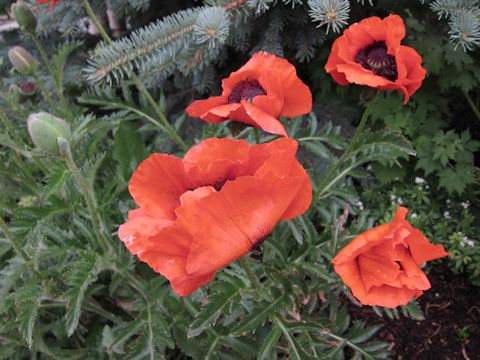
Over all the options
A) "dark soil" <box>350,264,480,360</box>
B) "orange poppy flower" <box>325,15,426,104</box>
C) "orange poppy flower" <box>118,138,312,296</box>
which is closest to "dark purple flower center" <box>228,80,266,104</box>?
"orange poppy flower" <box>325,15,426,104</box>

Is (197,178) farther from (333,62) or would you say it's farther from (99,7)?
(99,7)

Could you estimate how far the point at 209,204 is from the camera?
60 cm

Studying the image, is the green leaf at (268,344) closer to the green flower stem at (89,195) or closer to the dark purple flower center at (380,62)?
the green flower stem at (89,195)

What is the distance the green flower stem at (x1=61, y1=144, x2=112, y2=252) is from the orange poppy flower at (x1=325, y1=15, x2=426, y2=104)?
0.50 m

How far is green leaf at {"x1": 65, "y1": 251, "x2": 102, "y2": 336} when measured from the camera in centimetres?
98

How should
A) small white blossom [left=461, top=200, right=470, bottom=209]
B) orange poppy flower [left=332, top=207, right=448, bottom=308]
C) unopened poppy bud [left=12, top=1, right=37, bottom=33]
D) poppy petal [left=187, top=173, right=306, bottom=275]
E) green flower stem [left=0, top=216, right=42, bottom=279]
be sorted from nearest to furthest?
1. poppy petal [left=187, top=173, right=306, bottom=275]
2. orange poppy flower [left=332, top=207, right=448, bottom=308]
3. green flower stem [left=0, top=216, right=42, bottom=279]
4. unopened poppy bud [left=12, top=1, right=37, bottom=33]
5. small white blossom [left=461, top=200, right=470, bottom=209]

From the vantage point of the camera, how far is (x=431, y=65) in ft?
5.57

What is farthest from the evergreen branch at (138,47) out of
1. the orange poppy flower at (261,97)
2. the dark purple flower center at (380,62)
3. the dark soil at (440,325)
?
the dark soil at (440,325)

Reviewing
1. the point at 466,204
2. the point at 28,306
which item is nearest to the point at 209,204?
the point at 28,306

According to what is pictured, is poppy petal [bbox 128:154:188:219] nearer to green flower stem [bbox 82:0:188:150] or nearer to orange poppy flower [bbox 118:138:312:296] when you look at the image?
orange poppy flower [bbox 118:138:312:296]

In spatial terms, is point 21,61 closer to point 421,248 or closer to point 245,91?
point 245,91

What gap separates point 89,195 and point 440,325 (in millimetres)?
1142

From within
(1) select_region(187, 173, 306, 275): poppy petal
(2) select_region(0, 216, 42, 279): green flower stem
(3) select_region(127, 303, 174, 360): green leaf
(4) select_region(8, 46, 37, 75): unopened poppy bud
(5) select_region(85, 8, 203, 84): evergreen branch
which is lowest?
(3) select_region(127, 303, 174, 360): green leaf

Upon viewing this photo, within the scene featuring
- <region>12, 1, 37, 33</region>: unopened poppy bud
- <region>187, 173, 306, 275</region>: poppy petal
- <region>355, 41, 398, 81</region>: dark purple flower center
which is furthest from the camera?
<region>12, 1, 37, 33</region>: unopened poppy bud
